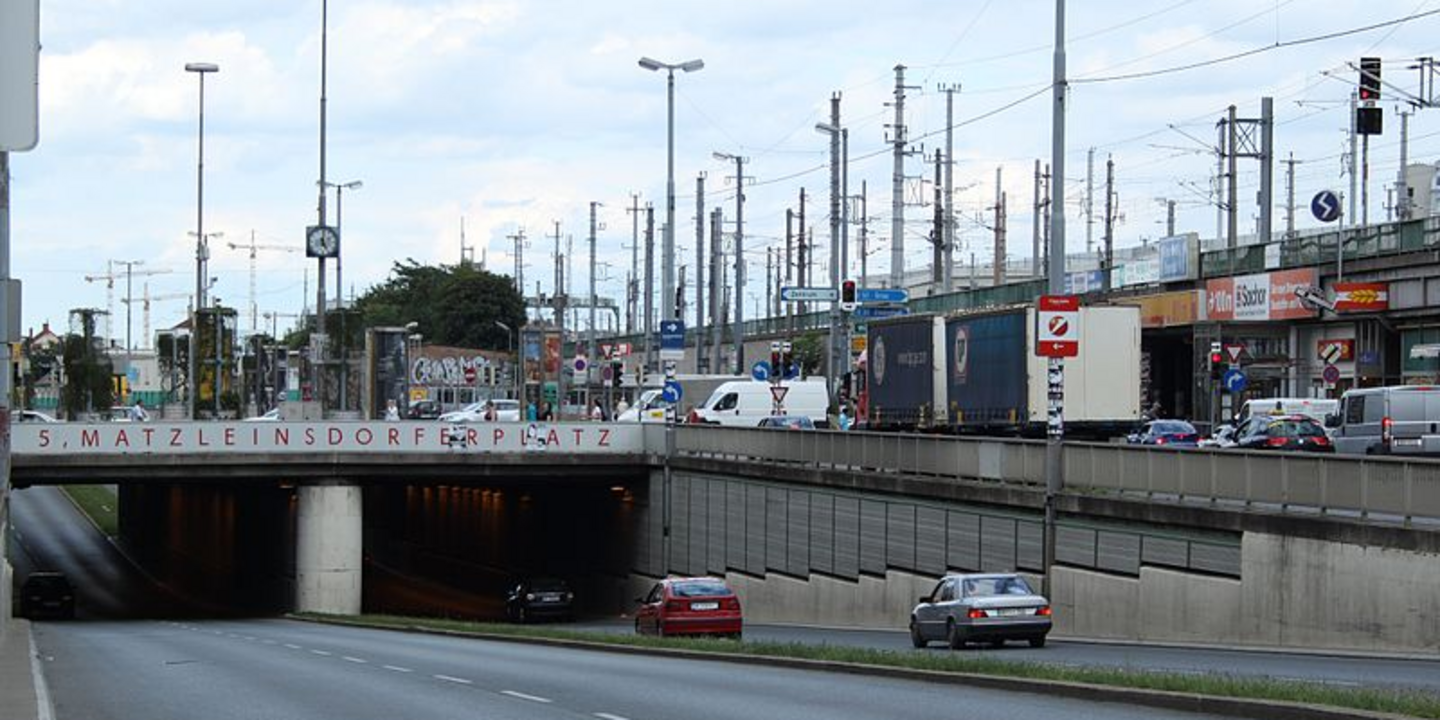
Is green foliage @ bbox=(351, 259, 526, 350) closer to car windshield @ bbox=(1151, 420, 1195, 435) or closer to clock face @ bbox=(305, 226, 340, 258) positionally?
clock face @ bbox=(305, 226, 340, 258)

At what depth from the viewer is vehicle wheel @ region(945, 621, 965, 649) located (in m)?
29.5

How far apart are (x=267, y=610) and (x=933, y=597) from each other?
145 feet

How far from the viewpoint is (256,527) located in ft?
258

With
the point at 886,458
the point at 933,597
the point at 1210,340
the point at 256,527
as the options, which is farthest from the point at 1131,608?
the point at 256,527

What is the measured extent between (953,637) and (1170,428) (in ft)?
90.0

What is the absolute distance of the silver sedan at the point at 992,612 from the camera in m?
29.3

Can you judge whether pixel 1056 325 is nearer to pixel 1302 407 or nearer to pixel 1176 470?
pixel 1176 470

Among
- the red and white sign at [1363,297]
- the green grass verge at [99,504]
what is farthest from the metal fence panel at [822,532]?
the green grass verge at [99,504]

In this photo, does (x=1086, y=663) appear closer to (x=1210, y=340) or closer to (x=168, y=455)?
(x=168, y=455)

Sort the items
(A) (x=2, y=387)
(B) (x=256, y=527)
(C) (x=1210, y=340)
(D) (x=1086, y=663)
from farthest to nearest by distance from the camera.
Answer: (B) (x=256, y=527) < (C) (x=1210, y=340) < (A) (x=2, y=387) < (D) (x=1086, y=663)

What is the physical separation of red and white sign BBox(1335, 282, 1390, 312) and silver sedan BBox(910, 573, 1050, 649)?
33.8 meters

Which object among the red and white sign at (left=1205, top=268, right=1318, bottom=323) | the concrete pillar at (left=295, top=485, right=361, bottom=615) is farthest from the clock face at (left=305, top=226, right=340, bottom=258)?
the red and white sign at (left=1205, top=268, right=1318, bottom=323)

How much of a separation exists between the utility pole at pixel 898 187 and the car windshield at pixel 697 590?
30666 mm

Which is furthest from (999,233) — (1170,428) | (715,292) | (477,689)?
(477,689)
